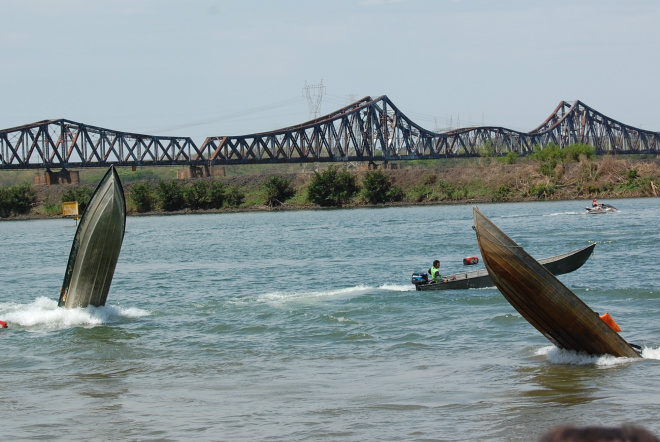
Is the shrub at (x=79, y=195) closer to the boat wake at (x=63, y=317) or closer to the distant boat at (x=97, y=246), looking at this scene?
the boat wake at (x=63, y=317)

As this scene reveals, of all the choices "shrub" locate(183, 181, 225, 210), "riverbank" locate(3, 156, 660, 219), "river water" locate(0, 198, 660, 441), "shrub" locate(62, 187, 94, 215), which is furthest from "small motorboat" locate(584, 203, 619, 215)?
"shrub" locate(62, 187, 94, 215)

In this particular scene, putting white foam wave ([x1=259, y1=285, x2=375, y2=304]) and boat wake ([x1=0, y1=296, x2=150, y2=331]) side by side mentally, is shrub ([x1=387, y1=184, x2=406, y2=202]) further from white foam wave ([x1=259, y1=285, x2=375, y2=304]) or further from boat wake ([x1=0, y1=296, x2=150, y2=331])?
boat wake ([x1=0, y1=296, x2=150, y2=331])

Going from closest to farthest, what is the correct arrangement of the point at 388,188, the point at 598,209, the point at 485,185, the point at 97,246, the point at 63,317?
the point at 97,246, the point at 63,317, the point at 598,209, the point at 485,185, the point at 388,188

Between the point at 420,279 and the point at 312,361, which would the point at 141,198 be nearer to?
the point at 420,279

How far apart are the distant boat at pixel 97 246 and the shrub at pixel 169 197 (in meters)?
88.3

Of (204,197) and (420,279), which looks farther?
(204,197)

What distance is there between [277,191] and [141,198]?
17.4 m

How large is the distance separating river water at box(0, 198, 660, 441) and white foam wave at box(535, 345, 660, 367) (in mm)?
35

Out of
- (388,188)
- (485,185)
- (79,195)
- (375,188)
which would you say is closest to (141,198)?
Answer: (79,195)

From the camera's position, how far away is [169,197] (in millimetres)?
107438

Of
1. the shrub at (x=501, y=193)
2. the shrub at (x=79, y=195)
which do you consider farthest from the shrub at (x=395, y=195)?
the shrub at (x=79, y=195)

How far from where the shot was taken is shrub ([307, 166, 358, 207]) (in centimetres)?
10275

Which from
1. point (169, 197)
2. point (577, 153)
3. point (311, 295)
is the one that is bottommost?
point (311, 295)

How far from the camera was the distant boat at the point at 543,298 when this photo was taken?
11883mm
